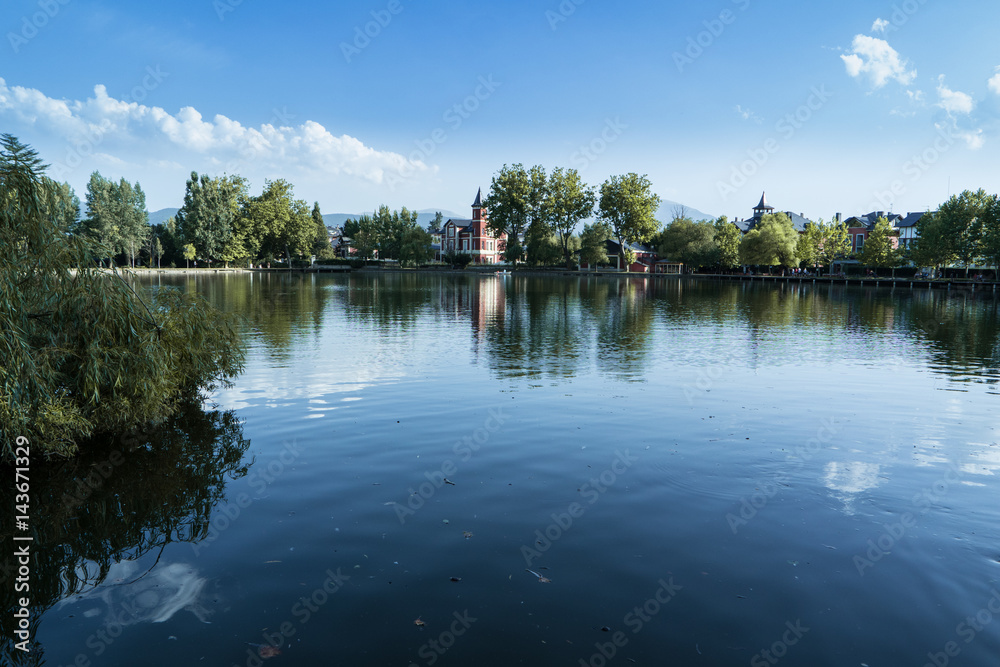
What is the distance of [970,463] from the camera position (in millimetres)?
10656

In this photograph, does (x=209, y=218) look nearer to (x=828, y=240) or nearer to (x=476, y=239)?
(x=476, y=239)

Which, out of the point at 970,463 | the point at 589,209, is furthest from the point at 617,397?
the point at 589,209

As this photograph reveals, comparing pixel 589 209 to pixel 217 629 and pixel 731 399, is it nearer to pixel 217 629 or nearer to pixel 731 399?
pixel 731 399

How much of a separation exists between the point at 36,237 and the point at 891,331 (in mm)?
36462

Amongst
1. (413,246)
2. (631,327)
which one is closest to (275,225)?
(413,246)

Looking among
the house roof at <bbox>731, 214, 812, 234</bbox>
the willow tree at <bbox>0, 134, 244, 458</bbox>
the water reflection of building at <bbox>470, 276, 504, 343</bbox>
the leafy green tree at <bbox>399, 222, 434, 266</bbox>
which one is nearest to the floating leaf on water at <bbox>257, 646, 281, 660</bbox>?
the willow tree at <bbox>0, 134, 244, 458</bbox>

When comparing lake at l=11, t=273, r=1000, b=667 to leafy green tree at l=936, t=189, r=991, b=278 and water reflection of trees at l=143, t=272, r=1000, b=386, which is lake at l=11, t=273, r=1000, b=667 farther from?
leafy green tree at l=936, t=189, r=991, b=278

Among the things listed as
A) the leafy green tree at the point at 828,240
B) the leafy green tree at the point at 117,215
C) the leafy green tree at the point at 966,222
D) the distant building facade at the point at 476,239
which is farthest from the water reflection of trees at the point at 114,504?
the distant building facade at the point at 476,239

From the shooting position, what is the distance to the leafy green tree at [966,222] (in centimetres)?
8944

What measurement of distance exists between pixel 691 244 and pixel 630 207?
15.0 m

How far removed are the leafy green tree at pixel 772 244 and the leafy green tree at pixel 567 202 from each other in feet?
106

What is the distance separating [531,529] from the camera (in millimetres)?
7785

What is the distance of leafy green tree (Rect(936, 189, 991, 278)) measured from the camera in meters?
89.4

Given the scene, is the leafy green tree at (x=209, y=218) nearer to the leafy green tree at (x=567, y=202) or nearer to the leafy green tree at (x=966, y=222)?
the leafy green tree at (x=567, y=202)
